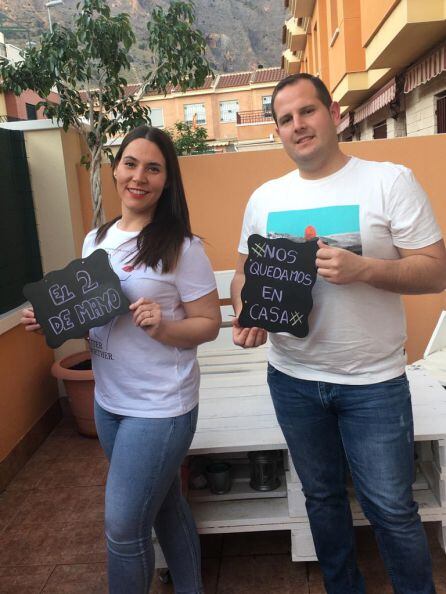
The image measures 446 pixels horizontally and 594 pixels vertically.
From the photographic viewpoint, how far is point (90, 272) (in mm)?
1901

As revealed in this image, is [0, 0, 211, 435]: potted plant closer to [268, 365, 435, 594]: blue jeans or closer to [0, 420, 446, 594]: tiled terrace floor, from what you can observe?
[0, 420, 446, 594]: tiled terrace floor

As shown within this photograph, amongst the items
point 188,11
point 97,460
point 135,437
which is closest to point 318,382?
point 135,437

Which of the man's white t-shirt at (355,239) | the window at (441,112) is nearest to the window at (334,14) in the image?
the window at (441,112)

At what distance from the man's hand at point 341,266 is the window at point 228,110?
48762mm

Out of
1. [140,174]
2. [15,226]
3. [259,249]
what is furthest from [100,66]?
[259,249]

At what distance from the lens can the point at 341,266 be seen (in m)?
1.68

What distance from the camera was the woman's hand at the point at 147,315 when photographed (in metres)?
1.75

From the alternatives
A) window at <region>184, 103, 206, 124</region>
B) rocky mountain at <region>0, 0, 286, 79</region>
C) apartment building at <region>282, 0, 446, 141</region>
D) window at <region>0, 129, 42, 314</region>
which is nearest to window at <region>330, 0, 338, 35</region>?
apartment building at <region>282, 0, 446, 141</region>

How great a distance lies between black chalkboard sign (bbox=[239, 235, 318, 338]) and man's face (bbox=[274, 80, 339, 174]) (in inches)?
10.8

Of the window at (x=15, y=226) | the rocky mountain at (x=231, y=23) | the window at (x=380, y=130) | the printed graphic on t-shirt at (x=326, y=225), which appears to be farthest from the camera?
the rocky mountain at (x=231, y=23)

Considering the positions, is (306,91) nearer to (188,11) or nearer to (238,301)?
(238,301)

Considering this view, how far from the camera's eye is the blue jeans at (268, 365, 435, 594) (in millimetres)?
1852

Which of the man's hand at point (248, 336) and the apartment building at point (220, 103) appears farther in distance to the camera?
the apartment building at point (220, 103)

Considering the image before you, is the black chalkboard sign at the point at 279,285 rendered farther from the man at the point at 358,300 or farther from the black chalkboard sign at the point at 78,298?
the black chalkboard sign at the point at 78,298
